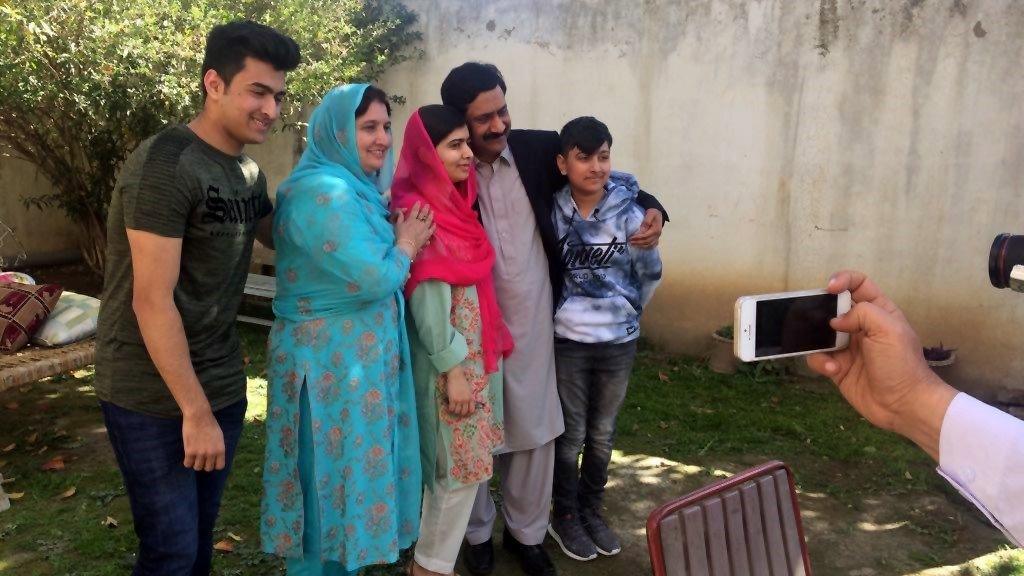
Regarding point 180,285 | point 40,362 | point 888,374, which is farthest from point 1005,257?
point 40,362

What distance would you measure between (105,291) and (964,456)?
1970 millimetres

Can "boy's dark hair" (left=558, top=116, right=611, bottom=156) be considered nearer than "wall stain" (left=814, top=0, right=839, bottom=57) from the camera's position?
Yes

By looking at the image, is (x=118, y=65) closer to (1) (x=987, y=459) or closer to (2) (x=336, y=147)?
(2) (x=336, y=147)

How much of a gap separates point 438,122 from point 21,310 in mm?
2708

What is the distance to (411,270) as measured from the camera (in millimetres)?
2521

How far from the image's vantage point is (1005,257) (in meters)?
1.35

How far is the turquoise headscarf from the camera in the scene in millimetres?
2322

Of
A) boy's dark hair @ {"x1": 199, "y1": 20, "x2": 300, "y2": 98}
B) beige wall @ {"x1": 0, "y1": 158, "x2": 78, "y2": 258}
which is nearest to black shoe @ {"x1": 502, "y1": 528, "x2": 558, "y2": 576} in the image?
boy's dark hair @ {"x1": 199, "y1": 20, "x2": 300, "y2": 98}

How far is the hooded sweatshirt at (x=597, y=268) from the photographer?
2.96 metres


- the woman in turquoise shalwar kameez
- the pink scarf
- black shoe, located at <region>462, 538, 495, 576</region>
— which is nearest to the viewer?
the woman in turquoise shalwar kameez

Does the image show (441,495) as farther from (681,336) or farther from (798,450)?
(681,336)

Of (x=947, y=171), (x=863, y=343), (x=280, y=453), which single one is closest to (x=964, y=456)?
(x=863, y=343)

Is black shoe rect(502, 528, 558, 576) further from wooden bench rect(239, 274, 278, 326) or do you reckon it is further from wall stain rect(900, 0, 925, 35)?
wall stain rect(900, 0, 925, 35)

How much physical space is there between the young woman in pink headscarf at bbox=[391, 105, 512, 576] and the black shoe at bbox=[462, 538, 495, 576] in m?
0.31
